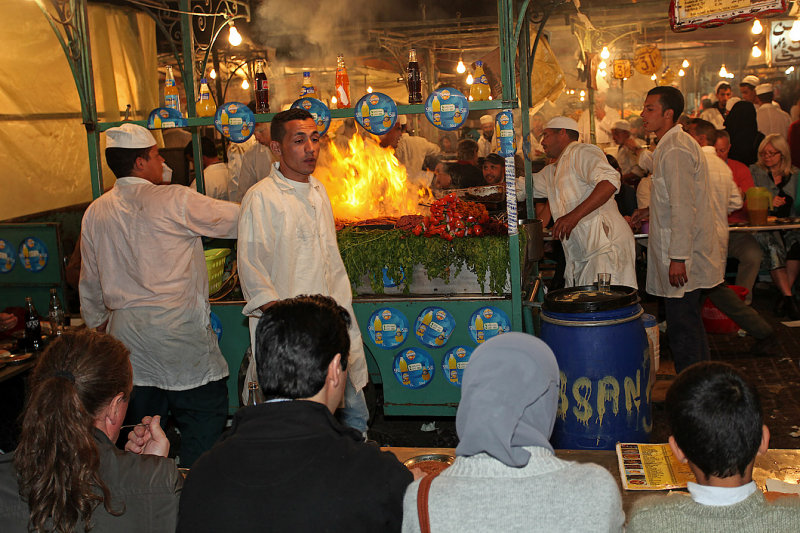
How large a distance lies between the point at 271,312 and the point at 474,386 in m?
0.73

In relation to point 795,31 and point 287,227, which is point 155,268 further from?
point 795,31

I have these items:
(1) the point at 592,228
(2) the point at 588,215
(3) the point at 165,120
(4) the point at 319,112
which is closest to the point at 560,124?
(2) the point at 588,215

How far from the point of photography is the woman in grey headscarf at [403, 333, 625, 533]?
6.22 feet

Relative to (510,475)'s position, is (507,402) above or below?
above

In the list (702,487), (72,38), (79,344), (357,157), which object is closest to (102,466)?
(79,344)

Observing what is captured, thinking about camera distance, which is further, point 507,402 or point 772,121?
point 772,121

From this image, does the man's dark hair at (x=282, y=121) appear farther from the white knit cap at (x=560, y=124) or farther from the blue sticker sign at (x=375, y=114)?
the white knit cap at (x=560, y=124)

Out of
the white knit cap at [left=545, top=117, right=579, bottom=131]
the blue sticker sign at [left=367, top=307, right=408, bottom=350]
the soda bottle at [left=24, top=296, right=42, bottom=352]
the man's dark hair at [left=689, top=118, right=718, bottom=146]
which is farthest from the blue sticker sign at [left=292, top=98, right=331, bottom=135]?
the man's dark hair at [left=689, top=118, right=718, bottom=146]

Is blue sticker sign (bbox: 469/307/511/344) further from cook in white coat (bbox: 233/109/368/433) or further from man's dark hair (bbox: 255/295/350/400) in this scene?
man's dark hair (bbox: 255/295/350/400)

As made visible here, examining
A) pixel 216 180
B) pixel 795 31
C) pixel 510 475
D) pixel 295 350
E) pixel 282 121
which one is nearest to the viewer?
pixel 510 475

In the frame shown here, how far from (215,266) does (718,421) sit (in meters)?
A: 4.50

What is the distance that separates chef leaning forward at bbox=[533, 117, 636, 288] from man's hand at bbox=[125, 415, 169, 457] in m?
4.08

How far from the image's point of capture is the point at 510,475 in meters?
1.93

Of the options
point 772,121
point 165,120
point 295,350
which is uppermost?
point 772,121
